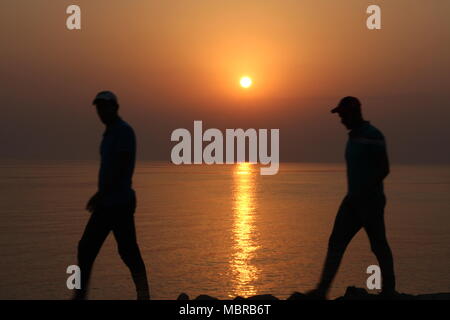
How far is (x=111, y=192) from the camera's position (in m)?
5.52

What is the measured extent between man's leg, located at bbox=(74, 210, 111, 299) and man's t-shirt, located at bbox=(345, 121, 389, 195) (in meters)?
2.41

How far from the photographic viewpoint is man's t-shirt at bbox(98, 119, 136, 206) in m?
5.51

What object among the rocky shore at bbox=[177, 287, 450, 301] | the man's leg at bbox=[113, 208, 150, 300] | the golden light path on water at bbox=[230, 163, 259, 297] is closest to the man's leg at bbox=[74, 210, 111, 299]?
the man's leg at bbox=[113, 208, 150, 300]

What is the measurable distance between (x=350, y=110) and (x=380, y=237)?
4.25 feet

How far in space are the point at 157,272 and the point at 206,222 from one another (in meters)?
13.4

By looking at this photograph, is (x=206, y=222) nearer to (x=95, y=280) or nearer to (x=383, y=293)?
(x=95, y=280)

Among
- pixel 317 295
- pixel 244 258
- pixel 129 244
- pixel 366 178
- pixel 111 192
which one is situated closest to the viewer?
pixel 111 192

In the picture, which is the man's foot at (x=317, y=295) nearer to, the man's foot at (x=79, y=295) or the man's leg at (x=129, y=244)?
the man's leg at (x=129, y=244)

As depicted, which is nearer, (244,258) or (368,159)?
(368,159)

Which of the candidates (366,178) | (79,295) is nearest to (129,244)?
(79,295)

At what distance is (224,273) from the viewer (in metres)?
12.5

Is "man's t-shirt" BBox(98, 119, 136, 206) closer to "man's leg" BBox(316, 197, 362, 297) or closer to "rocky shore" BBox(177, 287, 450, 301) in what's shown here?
"rocky shore" BBox(177, 287, 450, 301)

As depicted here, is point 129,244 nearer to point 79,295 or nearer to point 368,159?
point 79,295

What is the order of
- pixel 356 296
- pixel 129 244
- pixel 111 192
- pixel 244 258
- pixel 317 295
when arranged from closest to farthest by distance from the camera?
pixel 111 192, pixel 129 244, pixel 317 295, pixel 356 296, pixel 244 258
